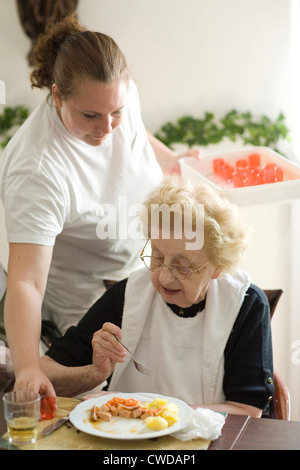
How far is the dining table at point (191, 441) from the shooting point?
1.37m

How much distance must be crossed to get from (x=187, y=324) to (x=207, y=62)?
186cm

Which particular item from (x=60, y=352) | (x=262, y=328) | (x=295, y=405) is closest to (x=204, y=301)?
(x=262, y=328)

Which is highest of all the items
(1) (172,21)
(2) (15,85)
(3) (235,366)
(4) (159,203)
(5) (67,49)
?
(1) (172,21)

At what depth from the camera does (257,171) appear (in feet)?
8.14

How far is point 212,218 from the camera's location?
1.83 metres

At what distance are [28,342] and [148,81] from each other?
2.00 meters

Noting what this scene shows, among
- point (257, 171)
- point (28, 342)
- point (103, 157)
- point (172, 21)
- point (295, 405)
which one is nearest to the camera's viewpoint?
point (28, 342)

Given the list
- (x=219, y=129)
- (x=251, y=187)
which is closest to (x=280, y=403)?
(x=251, y=187)

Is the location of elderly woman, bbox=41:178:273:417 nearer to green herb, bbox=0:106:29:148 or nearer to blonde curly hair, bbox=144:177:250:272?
blonde curly hair, bbox=144:177:250:272

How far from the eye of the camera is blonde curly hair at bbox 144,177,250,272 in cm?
181

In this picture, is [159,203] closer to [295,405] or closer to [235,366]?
[235,366]

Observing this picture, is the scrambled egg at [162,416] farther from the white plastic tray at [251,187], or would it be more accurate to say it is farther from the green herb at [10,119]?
the green herb at [10,119]

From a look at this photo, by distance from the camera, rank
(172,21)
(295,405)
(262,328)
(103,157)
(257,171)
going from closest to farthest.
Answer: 1. (262,328)
2. (103,157)
3. (257,171)
4. (295,405)
5. (172,21)

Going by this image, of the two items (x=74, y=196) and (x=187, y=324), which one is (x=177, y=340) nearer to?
(x=187, y=324)
